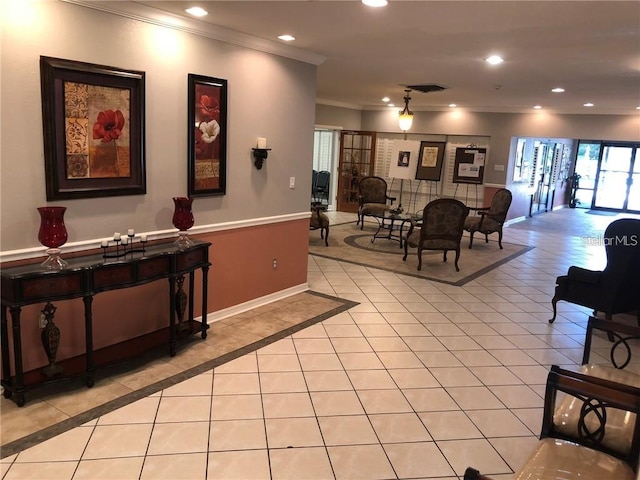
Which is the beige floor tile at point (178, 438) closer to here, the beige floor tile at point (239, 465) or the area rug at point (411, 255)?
the beige floor tile at point (239, 465)

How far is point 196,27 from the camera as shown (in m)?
3.59

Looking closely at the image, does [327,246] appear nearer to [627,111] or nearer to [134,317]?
[134,317]

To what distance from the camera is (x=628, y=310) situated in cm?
427

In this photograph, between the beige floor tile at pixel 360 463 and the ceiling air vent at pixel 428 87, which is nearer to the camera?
the beige floor tile at pixel 360 463

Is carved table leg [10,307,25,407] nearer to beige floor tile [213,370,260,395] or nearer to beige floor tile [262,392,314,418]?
beige floor tile [213,370,260,395]

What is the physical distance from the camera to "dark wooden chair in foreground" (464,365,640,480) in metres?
1.86

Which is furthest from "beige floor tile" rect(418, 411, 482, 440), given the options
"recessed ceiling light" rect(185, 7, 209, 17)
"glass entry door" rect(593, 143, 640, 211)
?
"glass entry door" rect(593, 143, 640, 211)

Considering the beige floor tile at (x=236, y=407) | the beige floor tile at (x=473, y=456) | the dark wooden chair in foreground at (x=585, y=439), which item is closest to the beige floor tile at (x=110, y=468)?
the beige floor tile at (x=236, y=407)

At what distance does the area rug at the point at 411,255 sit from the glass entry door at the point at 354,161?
228 centimetres

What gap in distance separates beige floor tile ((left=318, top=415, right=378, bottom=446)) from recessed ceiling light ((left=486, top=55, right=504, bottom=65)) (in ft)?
11.2

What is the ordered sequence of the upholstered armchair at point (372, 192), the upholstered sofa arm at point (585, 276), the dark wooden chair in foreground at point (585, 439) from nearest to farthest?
the dark wooden chair in foreground at point (585, 439) → the upholstered sofa arm at point (585, 276) → the upholstered armchair at point (372, 192)

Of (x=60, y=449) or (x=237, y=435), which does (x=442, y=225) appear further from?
(x=60, y=449)

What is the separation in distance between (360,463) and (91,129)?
8.41 ft

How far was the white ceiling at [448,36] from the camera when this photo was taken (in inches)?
116
